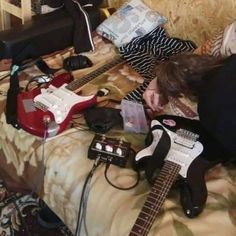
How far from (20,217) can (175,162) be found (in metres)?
0.68

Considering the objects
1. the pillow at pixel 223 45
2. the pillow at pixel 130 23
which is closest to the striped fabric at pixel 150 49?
the pillow at pixel 130 23

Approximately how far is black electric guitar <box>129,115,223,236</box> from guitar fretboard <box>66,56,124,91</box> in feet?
1.22

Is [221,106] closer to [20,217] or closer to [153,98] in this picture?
[153,98]

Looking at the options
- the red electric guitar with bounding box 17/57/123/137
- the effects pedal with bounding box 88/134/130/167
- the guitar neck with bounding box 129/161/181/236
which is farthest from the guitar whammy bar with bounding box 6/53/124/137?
the guitar neck with bounding box 129/161/181/236

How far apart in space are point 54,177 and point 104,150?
18 centimetres

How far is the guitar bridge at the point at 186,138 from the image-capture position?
107 centimetres

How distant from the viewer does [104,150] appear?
3.61 ft

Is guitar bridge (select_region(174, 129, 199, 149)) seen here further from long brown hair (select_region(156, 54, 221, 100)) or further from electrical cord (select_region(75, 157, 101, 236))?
electrical cord (select_region(75, 157, 101, 236))

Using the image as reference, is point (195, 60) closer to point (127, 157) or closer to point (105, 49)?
point (127, 157)

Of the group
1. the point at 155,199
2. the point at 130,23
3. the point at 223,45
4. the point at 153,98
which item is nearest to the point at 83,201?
the point at 155,199

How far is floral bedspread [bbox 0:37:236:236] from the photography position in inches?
37.9

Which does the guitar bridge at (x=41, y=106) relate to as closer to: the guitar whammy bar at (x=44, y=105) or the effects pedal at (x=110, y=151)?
the guitar whammy bar at (x=44, y=105)

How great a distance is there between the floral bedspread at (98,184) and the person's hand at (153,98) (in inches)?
1.7

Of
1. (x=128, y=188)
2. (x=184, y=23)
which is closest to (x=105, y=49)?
(x=184, y=23)
